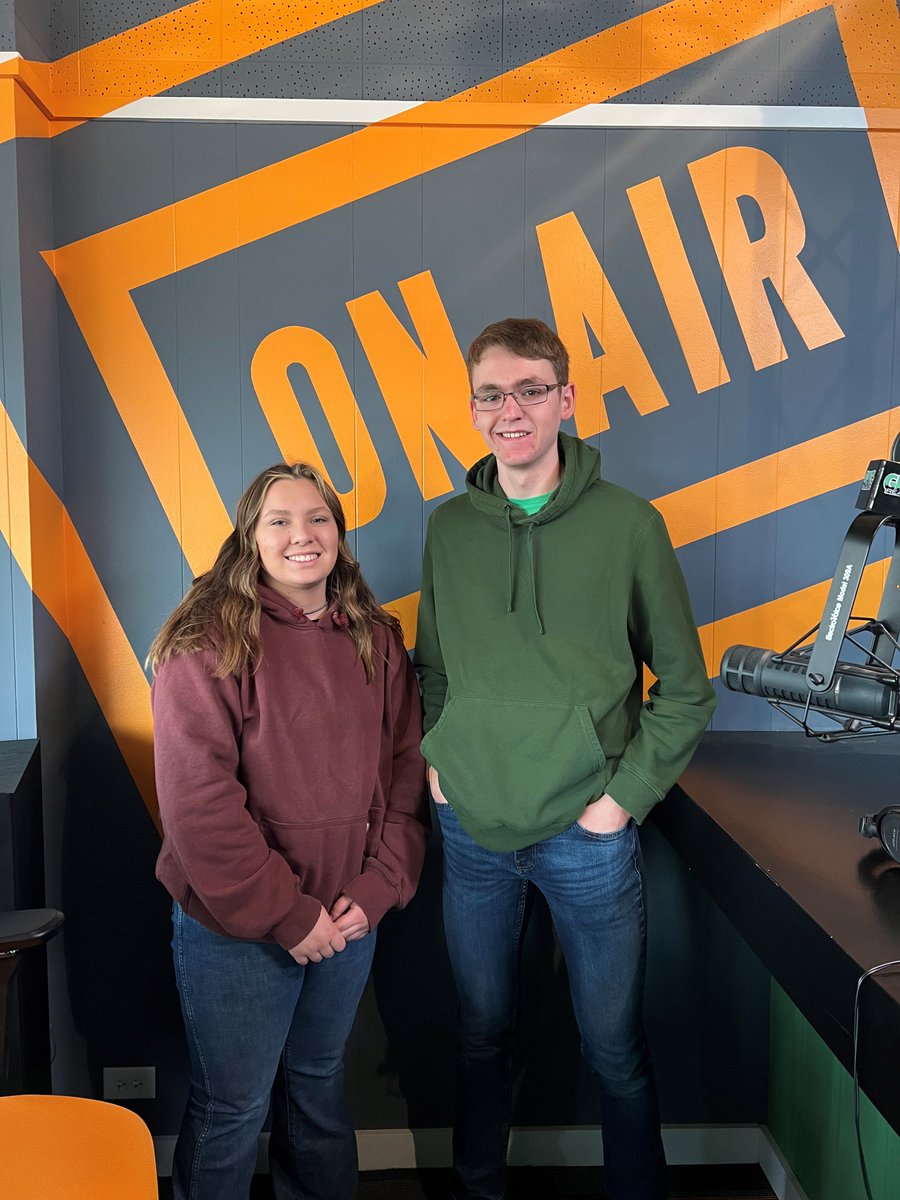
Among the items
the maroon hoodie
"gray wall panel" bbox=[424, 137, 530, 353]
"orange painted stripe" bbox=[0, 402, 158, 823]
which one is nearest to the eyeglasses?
the maroon hoodie

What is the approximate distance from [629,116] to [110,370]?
1.33 metres

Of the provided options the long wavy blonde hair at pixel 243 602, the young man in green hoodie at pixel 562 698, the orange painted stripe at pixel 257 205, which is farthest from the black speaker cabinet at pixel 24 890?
the orange painted stripe at pixel 257 205

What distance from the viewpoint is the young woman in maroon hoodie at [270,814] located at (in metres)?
1.68

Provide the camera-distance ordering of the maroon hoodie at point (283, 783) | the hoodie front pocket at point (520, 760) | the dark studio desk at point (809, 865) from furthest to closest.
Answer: the hoodie front pocket at point (520, 760)
the maroon hoodie at point (283, 783)
the dark studio desk at point (809, 865)

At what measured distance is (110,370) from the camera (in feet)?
7.65

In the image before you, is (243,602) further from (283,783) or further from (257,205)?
(257,205)

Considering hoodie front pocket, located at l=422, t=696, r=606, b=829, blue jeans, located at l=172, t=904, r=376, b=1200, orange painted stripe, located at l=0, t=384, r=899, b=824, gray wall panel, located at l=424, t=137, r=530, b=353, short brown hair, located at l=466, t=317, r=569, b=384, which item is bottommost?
blue jeans, located at l=172, t=904, r=376, b=1200

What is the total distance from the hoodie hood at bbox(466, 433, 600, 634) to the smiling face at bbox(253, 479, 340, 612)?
1.02 ft

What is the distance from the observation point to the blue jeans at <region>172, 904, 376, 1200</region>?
1747 mm

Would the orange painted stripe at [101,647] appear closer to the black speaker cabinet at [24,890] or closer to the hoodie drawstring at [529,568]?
the black speaker cabinet at [24,890]

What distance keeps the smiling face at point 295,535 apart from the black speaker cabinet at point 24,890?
0.63m

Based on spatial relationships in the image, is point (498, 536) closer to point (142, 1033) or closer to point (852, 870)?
point (852, 870)

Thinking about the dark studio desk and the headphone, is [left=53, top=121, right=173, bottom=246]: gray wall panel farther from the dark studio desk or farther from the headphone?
the headphone

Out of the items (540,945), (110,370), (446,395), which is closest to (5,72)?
(110,370)
